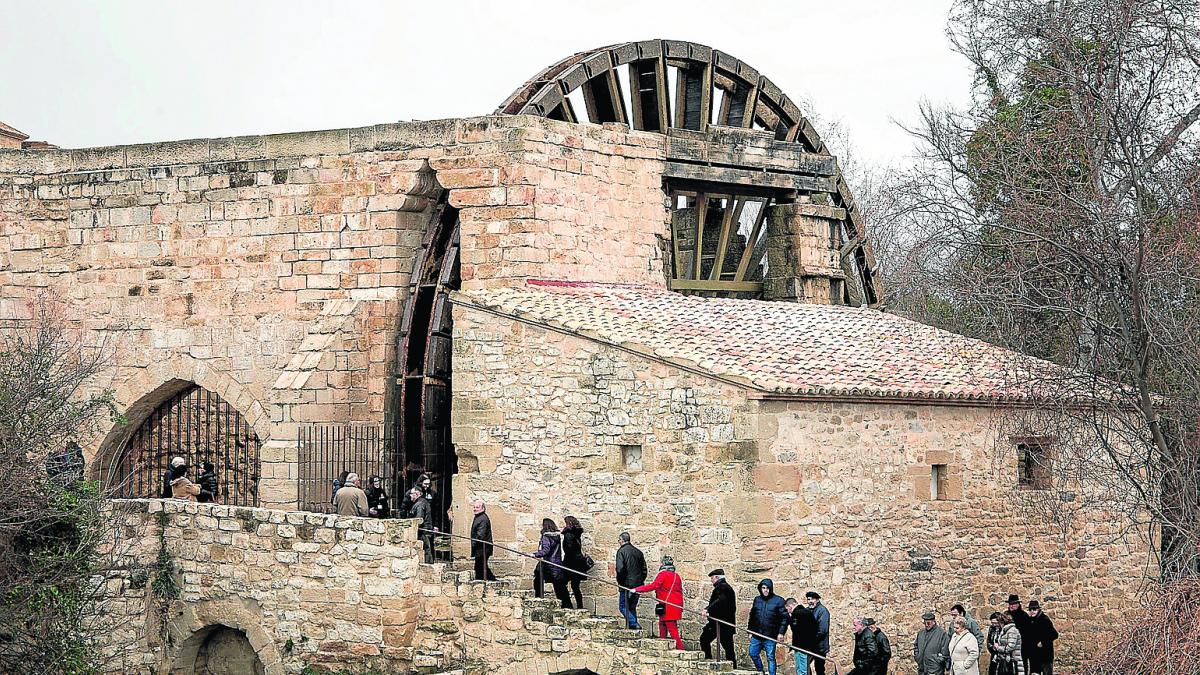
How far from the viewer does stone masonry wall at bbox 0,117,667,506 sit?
63.3ft

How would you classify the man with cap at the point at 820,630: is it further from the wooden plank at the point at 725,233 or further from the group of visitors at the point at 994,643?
the wooden plank at the point at 725,233

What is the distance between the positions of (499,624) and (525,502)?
1328 millimetres

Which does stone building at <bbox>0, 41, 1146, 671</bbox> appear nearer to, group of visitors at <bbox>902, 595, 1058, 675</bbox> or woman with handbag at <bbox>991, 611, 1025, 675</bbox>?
group of visitors at <bbox>902, 595, 1058, 675</bbox>

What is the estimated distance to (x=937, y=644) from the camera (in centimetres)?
1642

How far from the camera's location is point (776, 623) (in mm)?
15945

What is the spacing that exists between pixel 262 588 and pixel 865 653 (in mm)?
5882

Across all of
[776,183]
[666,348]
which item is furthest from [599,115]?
[666,348]

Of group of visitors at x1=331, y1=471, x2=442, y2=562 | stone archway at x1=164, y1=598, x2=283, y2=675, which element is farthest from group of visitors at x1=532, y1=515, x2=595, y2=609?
stone archway at x1=164, y1=598, x2=283, y2=675

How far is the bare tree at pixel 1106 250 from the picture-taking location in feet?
51.2

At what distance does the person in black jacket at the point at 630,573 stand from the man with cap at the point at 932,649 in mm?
2615

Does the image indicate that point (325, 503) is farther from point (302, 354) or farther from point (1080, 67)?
point (1080, 67)

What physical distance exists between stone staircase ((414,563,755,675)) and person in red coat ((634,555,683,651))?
0.20 meters

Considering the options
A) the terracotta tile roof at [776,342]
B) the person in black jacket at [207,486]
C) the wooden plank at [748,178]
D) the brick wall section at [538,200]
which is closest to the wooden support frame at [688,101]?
the wooden plank at [748,178]

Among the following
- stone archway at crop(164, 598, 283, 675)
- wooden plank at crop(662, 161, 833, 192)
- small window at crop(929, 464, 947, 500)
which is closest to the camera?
stone archway at crop(164, 598, 283, 675)
